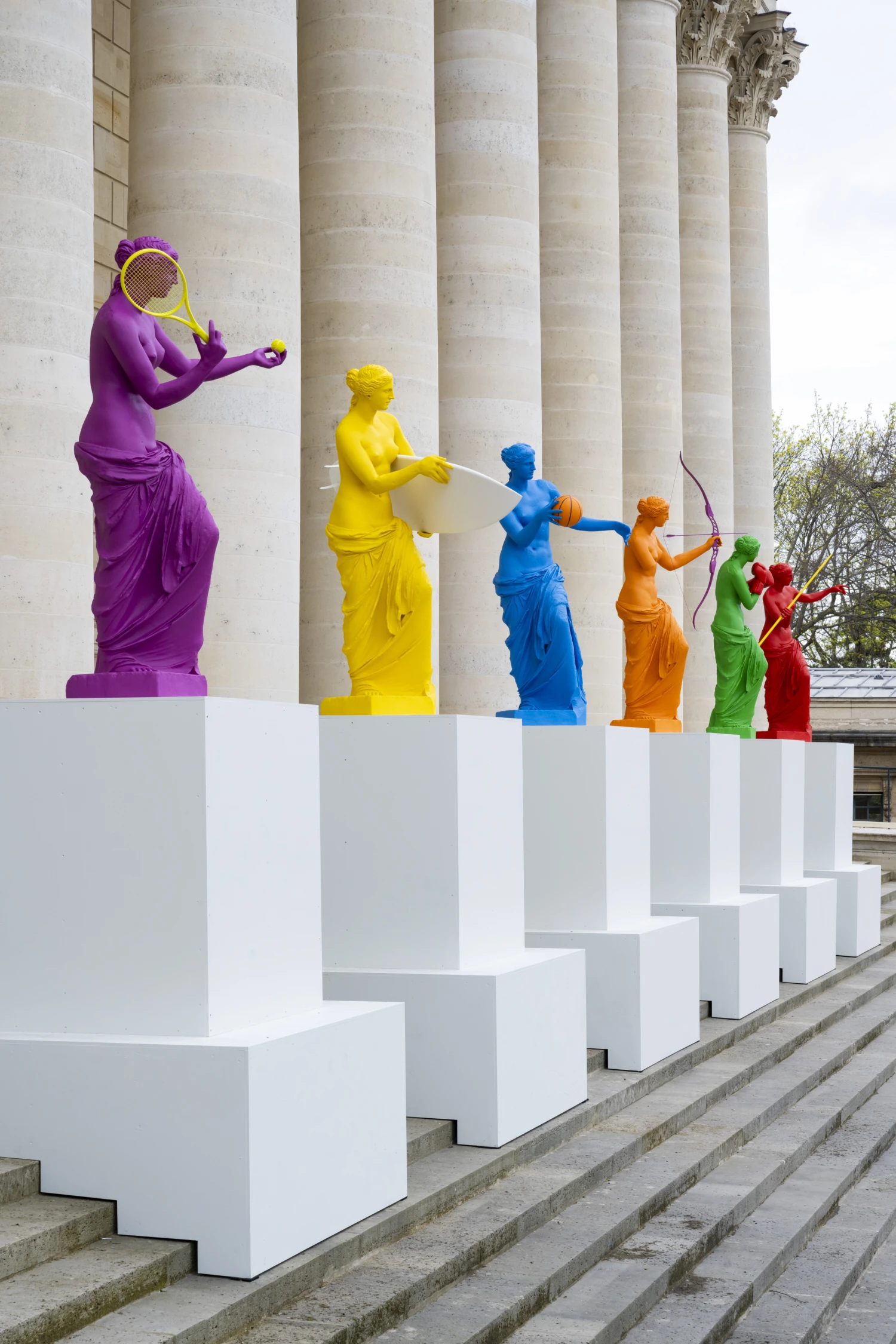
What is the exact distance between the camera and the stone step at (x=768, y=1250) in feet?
22.3

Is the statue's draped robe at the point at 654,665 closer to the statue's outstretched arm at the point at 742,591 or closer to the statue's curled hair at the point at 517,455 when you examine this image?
the statue's outstretched arm at the point at 742,591

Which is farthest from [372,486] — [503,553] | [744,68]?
[744,68]

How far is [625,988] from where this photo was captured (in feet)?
33.5

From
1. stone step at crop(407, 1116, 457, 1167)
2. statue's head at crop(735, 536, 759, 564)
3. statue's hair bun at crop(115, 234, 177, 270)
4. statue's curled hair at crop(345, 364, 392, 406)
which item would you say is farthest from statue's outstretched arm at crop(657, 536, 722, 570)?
statue's hair bun at crop(115, 234, 177, 270)

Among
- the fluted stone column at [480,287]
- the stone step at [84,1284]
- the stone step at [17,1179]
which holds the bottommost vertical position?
the stone step at [84,1284]

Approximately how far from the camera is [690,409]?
27000 millimetres

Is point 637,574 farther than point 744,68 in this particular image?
No

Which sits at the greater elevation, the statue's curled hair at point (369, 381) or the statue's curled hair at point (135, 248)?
the statue's curled hair at point (135, 248)

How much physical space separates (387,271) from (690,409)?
39.1 feet

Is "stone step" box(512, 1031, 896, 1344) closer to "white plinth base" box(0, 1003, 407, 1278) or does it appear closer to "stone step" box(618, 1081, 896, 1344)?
"stone step" box(618, 1081, 896, 1344)

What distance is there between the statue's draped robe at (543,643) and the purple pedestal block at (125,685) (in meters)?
4.72

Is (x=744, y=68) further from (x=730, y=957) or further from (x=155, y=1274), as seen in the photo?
(x=155, y=1274)

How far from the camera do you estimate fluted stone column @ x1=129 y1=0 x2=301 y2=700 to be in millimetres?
13211

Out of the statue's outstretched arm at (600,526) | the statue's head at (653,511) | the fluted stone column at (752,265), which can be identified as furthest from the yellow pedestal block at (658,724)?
the fluted stone column at (752,265)
